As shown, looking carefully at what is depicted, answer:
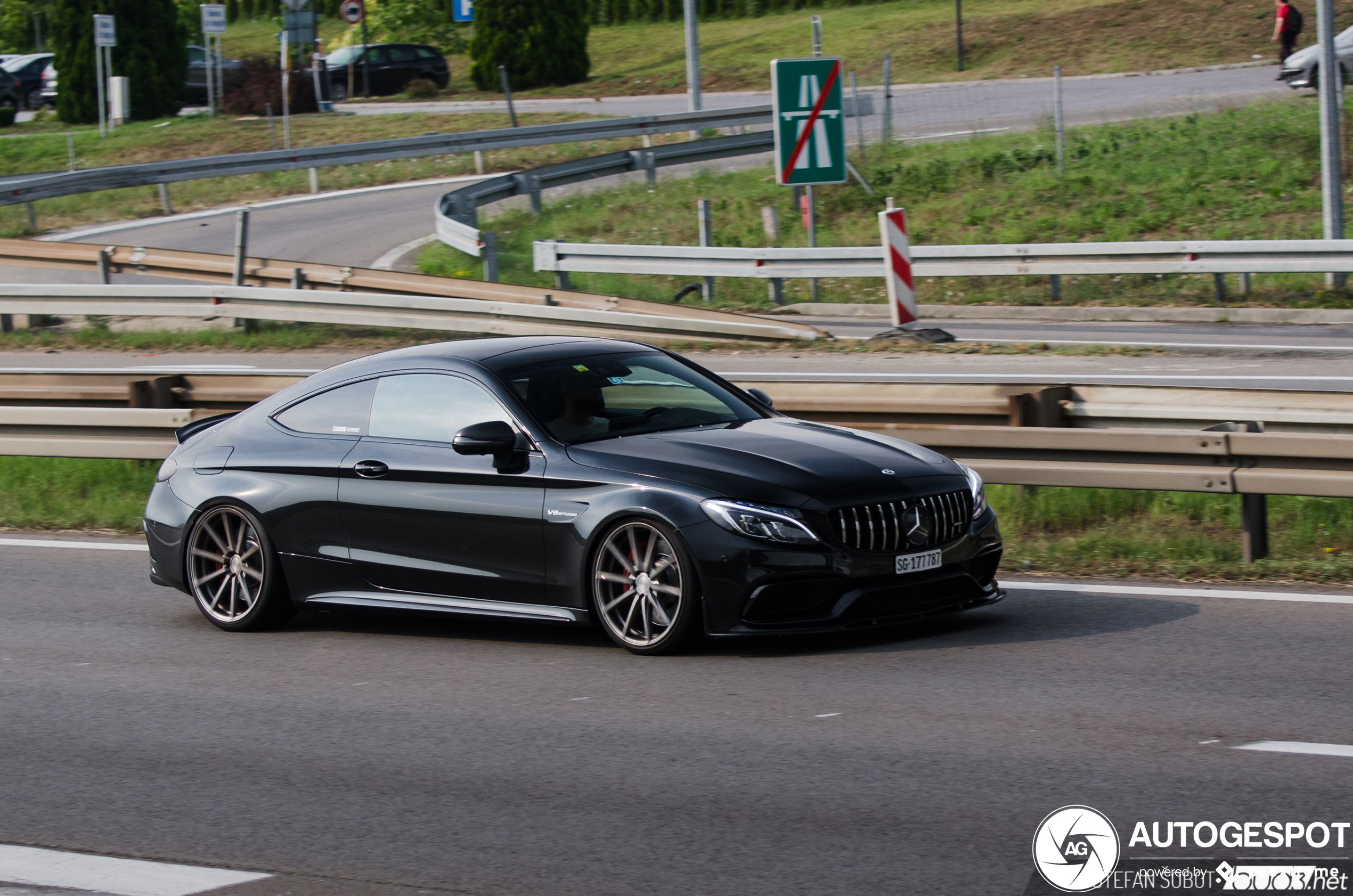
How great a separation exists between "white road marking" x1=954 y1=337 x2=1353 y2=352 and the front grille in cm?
1000

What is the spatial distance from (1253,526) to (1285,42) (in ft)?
99.5

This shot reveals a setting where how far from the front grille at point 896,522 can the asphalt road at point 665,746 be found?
0.47m

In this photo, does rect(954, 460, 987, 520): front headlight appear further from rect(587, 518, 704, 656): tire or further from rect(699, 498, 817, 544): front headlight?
rect(587, 518, 704, 656): tire

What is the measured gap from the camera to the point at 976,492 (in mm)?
7910

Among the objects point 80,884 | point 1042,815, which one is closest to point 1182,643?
point 1042,815

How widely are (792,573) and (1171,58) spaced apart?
39.7 m

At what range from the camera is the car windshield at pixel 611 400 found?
812 centimetres

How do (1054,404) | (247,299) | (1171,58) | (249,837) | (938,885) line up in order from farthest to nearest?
(1171,58) < (247,299) < (1054,404) < (249,837) < (938,885)

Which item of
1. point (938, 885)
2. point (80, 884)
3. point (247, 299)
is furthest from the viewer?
point (247, 299)

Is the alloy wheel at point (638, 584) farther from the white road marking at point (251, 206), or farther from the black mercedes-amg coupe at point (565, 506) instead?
the white road marking at point (251, 206)

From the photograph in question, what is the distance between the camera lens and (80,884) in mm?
5156

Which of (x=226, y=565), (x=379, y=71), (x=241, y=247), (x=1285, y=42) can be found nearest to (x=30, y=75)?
(x=379, y=71)

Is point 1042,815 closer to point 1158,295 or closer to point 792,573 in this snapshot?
point 792,573

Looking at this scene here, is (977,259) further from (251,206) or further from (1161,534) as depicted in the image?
(251,206)
